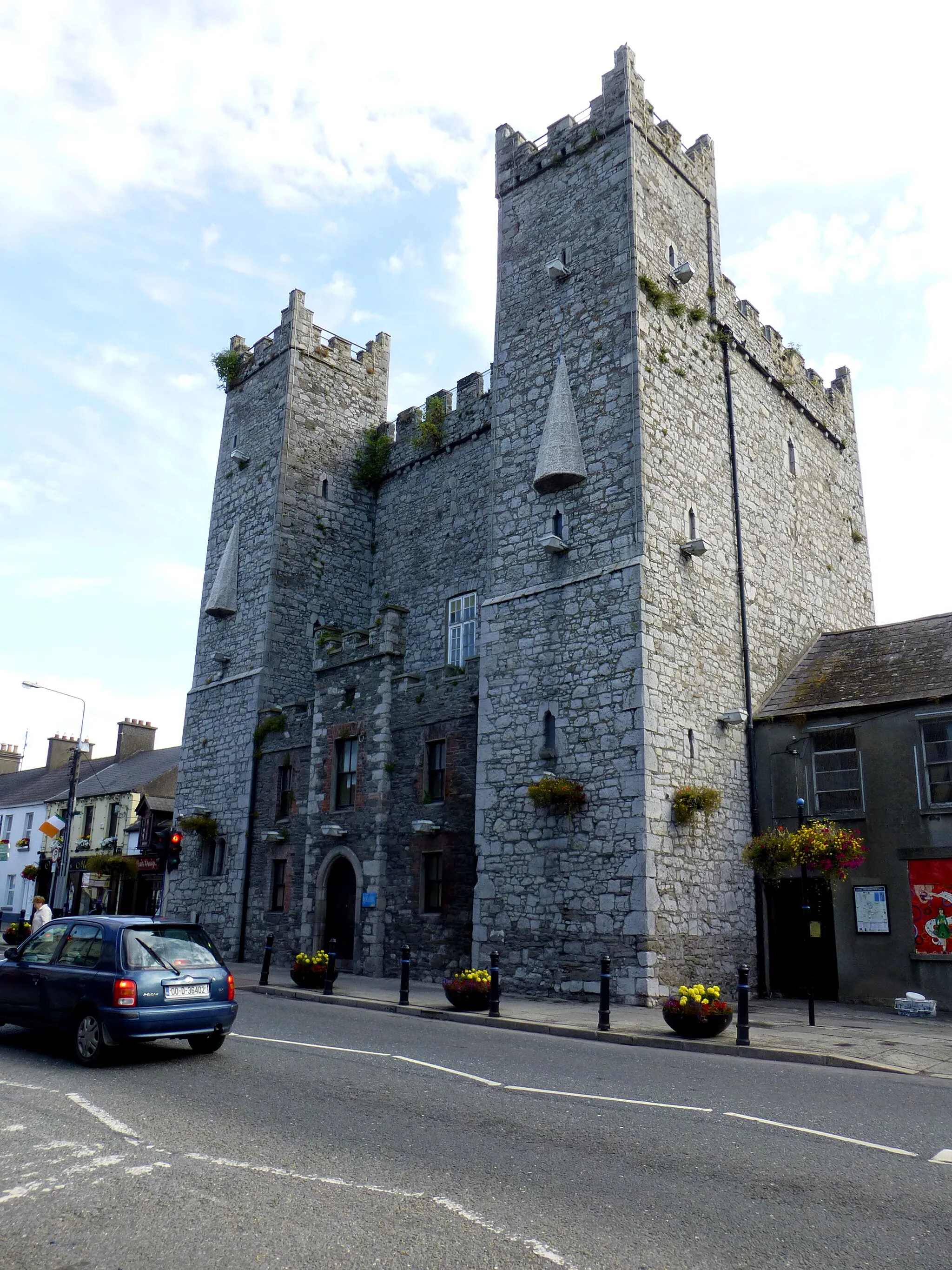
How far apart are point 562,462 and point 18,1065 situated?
1402 centimetres

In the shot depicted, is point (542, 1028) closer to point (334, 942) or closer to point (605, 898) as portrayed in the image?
point (605, 898)

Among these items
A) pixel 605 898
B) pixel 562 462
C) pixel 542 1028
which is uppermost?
pixel 562 462

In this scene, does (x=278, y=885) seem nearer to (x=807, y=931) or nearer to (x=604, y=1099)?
(x=807, y=931)

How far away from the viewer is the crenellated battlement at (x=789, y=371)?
2319 centimetres

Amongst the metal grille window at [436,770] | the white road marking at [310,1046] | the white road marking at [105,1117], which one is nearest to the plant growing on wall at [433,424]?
the metal grille window at [436,770]

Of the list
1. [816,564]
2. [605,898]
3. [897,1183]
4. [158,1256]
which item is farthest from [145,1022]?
[816,564]

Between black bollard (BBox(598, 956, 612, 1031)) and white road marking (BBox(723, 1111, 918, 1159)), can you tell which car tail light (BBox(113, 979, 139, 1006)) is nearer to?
white road marking (BBox(723, 1111, 918, 1159))

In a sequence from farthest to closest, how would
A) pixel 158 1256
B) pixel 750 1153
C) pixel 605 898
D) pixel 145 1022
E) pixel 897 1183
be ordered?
1. pixel 605 898
2. pixel 145 1022
3. pixel 750 1153
4. pixel 897 1183
5. pixel 158 1256

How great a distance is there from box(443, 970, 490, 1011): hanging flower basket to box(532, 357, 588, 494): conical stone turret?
9740mm

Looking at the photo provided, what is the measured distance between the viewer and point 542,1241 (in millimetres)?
4762

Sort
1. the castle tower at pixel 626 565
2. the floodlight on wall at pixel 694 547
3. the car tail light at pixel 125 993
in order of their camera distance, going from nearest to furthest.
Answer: the car tail light at pixel 125 993, the castle tower at pixel 626 565, the floodlight on wall at pixel 694 547

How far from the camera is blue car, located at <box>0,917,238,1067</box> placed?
9414mm

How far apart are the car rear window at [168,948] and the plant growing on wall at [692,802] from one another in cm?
913

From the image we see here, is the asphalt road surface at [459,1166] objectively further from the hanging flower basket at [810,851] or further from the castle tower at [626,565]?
the castle tower at [626,565]
